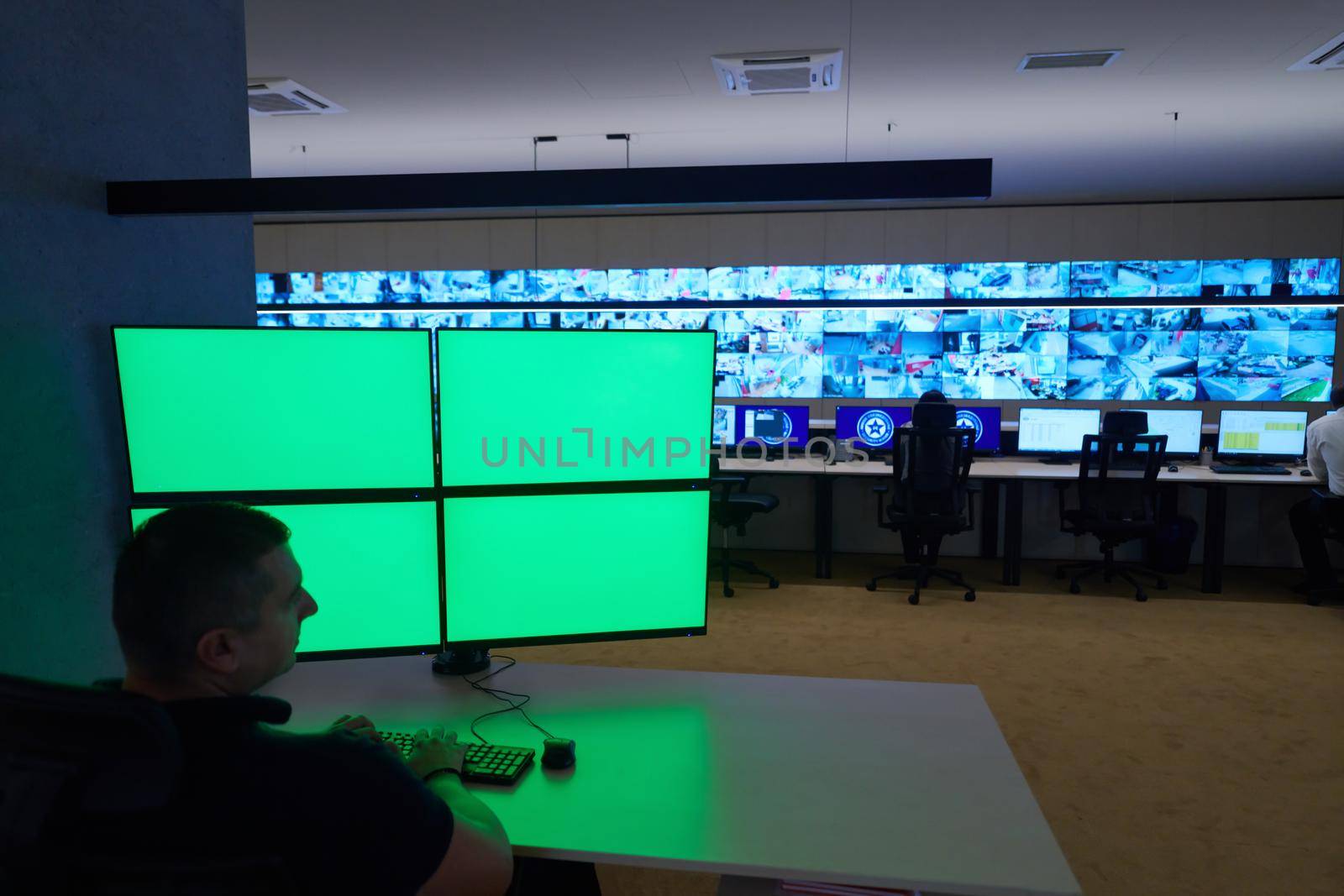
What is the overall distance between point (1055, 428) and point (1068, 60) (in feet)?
8.97

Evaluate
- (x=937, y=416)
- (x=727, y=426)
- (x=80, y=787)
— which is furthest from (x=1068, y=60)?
(x=80, y=787)

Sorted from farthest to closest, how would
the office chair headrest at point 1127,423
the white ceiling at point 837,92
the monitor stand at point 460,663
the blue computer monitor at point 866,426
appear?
the blue computer monitor at point 866,426
the office chair headrest at point 1127,423
the white ceiling at point 837,92
the monitor stand at point 460,663

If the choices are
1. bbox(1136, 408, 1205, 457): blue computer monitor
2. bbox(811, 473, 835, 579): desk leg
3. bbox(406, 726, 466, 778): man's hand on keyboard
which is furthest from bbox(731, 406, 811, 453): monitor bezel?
bbox(406, 726, 466, 778): man's hand on keyboard

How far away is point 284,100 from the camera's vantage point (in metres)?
4.96

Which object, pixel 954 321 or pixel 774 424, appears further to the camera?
pixel 954 321

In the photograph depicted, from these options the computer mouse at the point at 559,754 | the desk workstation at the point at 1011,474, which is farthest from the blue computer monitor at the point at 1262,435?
the computer mouse at the point at 559,754

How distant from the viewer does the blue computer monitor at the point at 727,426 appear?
645cm

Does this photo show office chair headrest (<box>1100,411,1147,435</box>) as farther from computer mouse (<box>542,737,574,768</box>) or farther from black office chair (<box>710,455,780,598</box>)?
computer mouse (<box>542,737,574,768</box>)

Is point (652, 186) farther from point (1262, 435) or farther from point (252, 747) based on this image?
point (1262, 435)

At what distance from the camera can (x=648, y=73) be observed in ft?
14.6

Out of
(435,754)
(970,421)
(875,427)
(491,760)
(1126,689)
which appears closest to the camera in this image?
(435,754)

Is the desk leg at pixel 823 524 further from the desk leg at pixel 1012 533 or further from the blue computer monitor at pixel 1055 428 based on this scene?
the blue computer monitor at pixel 1055 428

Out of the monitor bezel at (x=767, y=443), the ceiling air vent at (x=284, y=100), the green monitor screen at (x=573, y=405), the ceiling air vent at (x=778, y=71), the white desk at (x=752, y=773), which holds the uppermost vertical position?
the ceiling air vent at (x=284, y=100)

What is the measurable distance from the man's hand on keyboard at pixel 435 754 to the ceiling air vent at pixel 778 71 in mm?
3739
